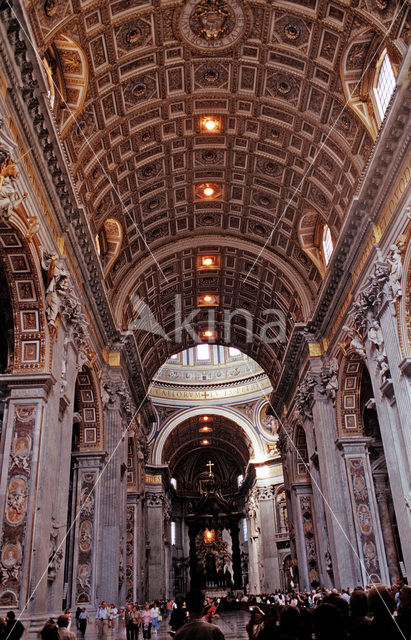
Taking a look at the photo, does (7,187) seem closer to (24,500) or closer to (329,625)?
(24,500)

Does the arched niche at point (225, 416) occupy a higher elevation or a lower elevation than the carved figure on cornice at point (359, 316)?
higher

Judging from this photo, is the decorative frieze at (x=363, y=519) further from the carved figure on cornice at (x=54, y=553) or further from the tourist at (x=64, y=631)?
the tourist at (x=64, y=631)

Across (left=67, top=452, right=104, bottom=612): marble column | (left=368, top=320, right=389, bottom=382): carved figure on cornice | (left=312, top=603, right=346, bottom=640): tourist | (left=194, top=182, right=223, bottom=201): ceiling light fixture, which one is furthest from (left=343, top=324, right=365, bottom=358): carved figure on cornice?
(left=312, top=603, right=346, bottom=640): tourist

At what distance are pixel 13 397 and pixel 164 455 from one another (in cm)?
3426

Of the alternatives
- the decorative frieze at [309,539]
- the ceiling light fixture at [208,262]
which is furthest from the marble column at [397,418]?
the ceiling light fixture at [208,262]

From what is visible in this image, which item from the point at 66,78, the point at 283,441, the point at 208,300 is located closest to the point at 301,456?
the point at 283,441

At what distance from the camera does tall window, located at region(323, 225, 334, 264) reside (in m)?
19.9

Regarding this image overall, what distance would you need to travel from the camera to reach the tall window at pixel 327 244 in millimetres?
19897

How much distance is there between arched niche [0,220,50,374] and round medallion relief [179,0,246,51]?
7.43m

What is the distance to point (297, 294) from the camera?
74.3ft

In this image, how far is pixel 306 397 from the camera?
69.7 feet

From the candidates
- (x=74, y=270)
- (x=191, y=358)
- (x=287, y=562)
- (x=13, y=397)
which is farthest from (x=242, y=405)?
(x=13, y=397)

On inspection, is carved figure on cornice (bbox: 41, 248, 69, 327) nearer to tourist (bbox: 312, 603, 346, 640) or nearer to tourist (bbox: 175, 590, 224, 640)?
tourist (bbox: 175, 590, 224, 640)

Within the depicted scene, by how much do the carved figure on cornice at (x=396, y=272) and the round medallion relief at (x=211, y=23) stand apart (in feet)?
23.3
